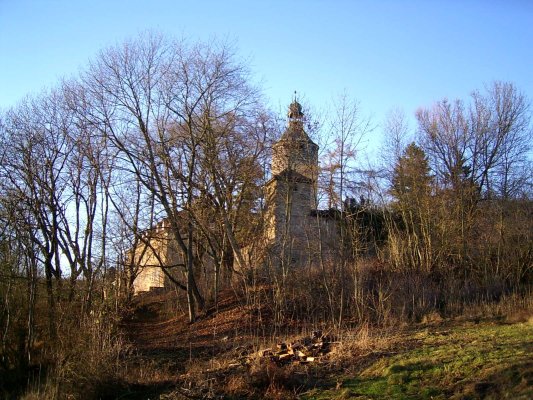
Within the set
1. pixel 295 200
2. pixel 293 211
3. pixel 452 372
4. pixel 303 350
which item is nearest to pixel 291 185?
pixel 295 200

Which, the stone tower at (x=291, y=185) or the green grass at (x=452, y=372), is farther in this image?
the stone tower at (x=291, y=185)

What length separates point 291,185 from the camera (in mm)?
19656

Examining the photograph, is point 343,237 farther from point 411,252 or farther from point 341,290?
point 411,252

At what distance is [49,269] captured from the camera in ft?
66.0

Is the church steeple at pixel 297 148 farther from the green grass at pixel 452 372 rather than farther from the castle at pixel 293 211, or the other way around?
the green grass at pixel 452 372

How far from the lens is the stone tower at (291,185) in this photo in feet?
61.2

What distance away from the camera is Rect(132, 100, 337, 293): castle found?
18672 mm

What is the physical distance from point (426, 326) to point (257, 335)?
17.0ft

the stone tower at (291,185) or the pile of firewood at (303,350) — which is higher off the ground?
the stone tower at (291,185)

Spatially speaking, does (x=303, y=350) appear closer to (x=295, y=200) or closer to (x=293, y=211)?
(x=295, y=200)

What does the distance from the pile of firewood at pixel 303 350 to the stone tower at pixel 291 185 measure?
6.38 meters

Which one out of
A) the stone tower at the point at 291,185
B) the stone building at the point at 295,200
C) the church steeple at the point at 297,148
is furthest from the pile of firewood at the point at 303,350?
the church steeple at the point at 297,148

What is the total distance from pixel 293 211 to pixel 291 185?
3567 millimetres

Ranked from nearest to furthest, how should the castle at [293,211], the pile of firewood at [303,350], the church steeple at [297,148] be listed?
the pile of firewood at [303,350], the church steeple at [297,148], the castle at [293,211]
